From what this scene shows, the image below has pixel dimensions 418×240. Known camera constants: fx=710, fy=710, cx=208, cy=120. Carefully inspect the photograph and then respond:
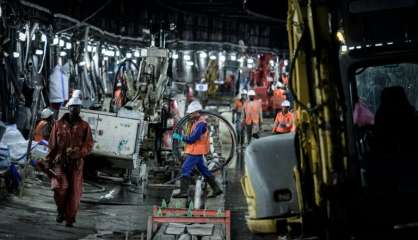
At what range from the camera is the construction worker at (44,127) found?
14.6 m

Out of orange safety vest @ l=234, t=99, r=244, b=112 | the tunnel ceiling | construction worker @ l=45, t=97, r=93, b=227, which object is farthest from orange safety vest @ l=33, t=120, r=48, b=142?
orange safety vest @ l=234, t=99, r=244, b=112

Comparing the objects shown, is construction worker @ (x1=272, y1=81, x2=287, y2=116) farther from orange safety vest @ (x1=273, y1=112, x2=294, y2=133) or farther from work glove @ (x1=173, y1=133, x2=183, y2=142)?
work glove @ (x1=173, y1=133, x2=183, y2=142)

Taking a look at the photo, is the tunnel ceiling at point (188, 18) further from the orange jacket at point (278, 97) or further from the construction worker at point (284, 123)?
the construction worker at point (284, 123)

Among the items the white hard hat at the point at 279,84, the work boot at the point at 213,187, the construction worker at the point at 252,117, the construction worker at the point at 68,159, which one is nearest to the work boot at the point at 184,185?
the work boot at the point at 213,187

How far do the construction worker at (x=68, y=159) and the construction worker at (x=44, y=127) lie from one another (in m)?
3.96

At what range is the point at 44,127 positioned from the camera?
1472 cm

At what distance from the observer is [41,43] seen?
1806cm

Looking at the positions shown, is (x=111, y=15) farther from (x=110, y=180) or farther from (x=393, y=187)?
(x=393, y=187)

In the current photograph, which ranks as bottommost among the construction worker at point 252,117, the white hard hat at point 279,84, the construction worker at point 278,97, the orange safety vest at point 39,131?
the orange safety vest at point 39,131

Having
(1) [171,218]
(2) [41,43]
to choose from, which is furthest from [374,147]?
(2) [41,43]

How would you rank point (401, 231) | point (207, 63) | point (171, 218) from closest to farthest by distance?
point (401, 231) < point (171, 218) < point (207, 63)

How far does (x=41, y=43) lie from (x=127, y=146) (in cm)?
517

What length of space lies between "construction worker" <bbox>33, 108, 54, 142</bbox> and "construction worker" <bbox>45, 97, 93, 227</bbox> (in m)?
3.96

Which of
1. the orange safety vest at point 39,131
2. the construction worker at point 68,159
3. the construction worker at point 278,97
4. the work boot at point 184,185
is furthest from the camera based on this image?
the construction worker at point 278,97
